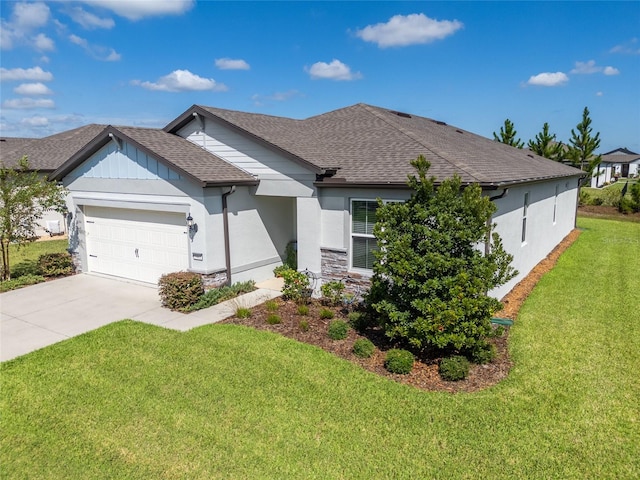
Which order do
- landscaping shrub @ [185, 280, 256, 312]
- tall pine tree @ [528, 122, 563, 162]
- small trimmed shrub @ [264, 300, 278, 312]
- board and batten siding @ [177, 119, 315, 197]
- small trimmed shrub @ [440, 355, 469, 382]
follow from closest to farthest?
Answer: small trimmed shrub @ [440, 355, 469, 382]
small trimmed shrub @ [264, 300, 278, 312]
landscaping shrub @ [185, 280, 256, 312]
board and batten siding @ [177, 119, 315, 197]
tall pine tree @ [528, 122, 563, 162]

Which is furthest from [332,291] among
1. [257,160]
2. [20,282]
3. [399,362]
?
[20,282]

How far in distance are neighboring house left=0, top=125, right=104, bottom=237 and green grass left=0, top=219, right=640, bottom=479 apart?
15345 mm

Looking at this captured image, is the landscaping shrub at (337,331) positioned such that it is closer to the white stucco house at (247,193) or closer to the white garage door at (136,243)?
the white stucco house at (247,193)

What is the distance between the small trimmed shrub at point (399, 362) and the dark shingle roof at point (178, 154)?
6.17 m

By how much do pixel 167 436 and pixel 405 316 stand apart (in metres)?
4.20

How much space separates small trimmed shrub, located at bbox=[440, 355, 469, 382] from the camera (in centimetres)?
699

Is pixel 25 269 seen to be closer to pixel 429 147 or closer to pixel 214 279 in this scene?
pixel 214 279

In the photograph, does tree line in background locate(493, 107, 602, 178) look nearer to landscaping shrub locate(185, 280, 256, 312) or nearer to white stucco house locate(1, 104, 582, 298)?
white stucco house locate(1, 104, 582, 298)

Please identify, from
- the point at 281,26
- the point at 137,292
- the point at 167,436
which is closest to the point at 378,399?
the point at 167,436

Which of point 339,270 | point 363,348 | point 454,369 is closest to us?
point 454,369

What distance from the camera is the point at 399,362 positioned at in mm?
7250

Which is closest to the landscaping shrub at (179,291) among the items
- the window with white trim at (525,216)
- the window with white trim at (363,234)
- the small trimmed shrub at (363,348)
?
the window with white trim at (363,234)

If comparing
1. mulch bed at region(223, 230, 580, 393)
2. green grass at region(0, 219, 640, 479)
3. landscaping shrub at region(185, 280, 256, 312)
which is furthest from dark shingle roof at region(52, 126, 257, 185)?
green grass at region(0, 219, 640, 479)

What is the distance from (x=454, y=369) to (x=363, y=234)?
177 inches
